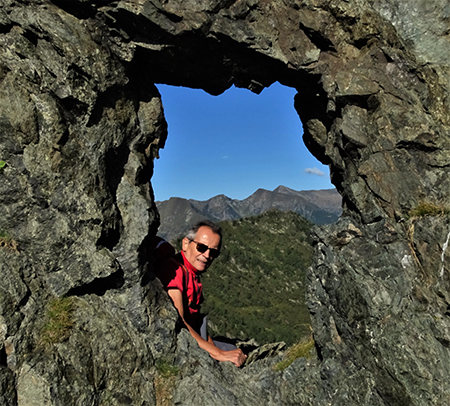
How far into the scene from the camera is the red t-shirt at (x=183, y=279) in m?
10.7

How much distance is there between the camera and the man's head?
1063cm

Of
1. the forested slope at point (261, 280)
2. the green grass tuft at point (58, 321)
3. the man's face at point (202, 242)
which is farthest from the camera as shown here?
the forested slope at point (261, 280)

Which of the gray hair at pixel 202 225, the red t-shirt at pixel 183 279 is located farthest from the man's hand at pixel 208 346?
the gray hair at pixel 202 225

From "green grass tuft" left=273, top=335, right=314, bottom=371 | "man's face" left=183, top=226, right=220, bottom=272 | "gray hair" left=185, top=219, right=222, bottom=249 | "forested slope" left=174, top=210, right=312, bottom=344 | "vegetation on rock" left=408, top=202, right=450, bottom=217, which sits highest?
"vegetation on rock" left=408, top=202, right=450, bottom=217

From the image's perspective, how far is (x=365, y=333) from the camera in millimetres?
8859

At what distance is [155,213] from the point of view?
10906 millimetres

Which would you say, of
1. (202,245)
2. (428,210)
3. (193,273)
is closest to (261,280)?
(193,273)

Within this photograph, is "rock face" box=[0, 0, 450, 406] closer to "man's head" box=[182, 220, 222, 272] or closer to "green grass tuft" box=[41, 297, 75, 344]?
"green grass tuft" box=[41, 297, 75, 344]

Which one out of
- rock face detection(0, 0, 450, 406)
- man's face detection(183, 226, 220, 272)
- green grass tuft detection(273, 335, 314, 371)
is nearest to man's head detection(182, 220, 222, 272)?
man's face detection(183, 226, 220, 272)

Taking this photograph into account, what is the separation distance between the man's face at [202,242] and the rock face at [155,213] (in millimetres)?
1349

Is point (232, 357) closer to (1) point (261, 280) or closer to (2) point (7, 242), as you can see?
(2) point (7, 242)

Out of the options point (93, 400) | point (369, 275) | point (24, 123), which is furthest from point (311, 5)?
point (93, 400)

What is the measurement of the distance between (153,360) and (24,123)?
696cm

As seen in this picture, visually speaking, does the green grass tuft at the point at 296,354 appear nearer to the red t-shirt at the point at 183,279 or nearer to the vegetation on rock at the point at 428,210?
the red t-shirt at the point at 183,279
